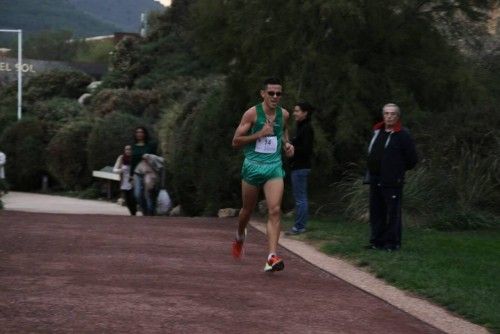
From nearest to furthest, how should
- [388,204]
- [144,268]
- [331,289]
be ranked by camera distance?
[331,289], [144,268], [388,204]

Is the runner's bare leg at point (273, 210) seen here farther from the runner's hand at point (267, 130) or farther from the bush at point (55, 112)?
the bush at point (55, 112)

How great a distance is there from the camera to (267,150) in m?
10.5

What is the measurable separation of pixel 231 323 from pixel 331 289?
87.4 inches

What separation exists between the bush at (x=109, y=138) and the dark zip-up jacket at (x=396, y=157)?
21.7 m

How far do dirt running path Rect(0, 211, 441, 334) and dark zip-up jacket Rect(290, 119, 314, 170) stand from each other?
4.92 ft

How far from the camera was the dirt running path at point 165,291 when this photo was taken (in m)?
7.64

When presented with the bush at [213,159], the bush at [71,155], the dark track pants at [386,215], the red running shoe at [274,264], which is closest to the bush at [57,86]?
the bush at [71,155]

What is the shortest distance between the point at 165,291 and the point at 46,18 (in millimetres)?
144003

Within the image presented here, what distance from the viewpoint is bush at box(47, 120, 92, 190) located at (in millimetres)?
37062

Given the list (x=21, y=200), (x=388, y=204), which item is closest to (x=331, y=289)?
(x=388, y=204)

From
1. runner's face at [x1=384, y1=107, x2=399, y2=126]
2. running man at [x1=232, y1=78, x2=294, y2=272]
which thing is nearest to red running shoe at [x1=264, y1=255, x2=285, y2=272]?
running man at [x1=232, y1=78, x2=294, y2=272]

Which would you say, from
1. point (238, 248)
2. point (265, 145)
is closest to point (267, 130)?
point (265, 145)

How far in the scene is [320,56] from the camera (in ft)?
59.7

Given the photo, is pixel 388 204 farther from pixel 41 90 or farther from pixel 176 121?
pixel 41 90
